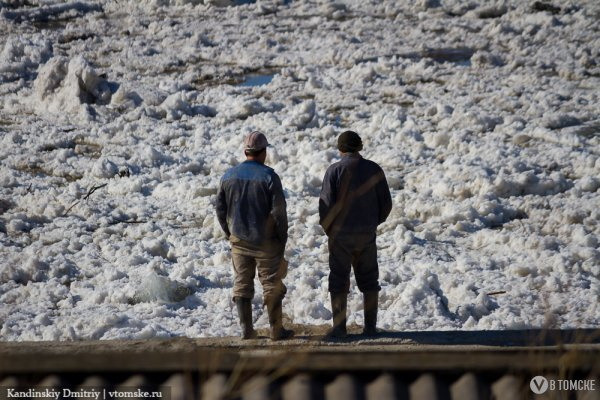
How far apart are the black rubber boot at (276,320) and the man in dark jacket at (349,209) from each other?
38 centimetres

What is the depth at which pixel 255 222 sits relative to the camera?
6367mm

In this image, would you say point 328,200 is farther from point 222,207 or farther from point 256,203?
point 222,207

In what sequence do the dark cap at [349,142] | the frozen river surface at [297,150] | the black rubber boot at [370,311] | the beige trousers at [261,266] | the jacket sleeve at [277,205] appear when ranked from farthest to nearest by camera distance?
the frozen river surface at [297,150], the black rubber boot at [370,311], the dark cap at [349,142], the beige trousers at [261,266], the jacket sleeve at [277,205]

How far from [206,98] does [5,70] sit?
352 cm

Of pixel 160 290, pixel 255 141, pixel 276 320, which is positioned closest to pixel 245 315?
pixel 276 320

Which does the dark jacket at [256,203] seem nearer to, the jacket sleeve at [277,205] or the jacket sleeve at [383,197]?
the jacket sleeve at [277,205]

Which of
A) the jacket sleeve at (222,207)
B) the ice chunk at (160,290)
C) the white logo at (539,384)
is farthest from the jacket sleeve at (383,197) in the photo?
the white logo at (539,384)

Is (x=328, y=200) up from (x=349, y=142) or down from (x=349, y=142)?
down

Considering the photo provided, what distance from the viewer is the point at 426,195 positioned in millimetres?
10195

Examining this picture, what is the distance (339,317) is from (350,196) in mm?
888

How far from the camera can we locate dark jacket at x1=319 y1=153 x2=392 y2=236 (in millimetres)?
6508

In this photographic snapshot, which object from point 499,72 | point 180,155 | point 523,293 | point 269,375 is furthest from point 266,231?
point 499,72

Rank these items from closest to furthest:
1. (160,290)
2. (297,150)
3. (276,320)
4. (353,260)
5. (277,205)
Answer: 1. (277,205)
2. (276,320)
3. (353,260)
4. (160,290)
5. (297,150)

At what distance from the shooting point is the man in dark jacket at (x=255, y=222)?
6.36 m
